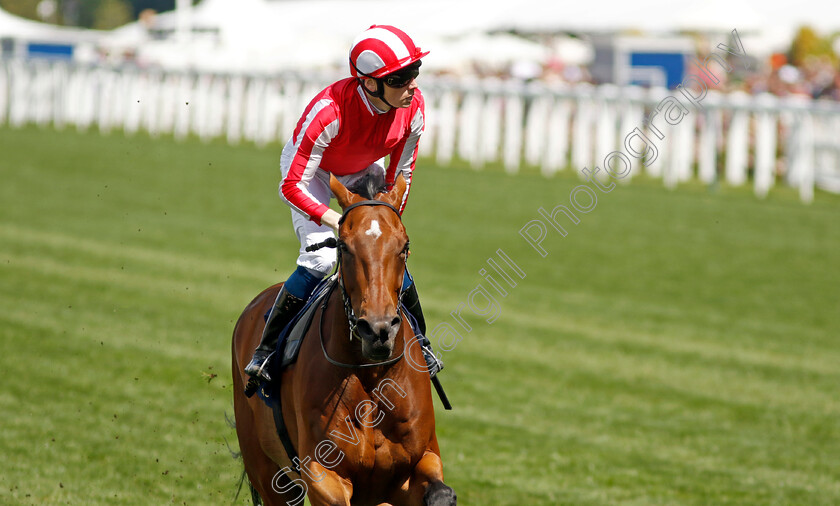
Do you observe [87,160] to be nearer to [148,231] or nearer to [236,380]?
[148,231]

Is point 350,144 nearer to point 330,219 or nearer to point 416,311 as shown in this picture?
point 330,219

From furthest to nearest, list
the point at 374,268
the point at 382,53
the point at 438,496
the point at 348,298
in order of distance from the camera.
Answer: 1. the point at 382,53
2. the point at 438,496
3. the point at 348,298
4. the point at 374,268

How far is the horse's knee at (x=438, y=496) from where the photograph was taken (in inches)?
155

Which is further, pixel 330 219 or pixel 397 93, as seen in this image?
pixel 397 93

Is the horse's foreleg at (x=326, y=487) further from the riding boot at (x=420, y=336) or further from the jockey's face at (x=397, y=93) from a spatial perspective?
the jockey's face at (x=397, y=93)

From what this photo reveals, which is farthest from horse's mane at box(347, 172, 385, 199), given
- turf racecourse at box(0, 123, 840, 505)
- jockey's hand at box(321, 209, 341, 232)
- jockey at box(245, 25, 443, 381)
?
turf racecourse at box(0, 123, 840, 505)

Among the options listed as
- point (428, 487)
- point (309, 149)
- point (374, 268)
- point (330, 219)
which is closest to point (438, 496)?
point (428, 487)

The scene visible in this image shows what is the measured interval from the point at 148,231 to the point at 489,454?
8568mm

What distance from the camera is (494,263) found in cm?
1271

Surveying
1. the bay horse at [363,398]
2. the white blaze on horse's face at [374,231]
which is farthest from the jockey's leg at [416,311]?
the white blaze on horse's face at [374,231]

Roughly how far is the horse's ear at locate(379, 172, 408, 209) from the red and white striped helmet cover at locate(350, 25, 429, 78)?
1.49ft

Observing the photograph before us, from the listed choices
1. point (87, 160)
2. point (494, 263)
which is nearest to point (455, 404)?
point (494, 263)

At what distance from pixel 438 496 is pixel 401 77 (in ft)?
5.49

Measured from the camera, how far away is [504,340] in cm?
966
